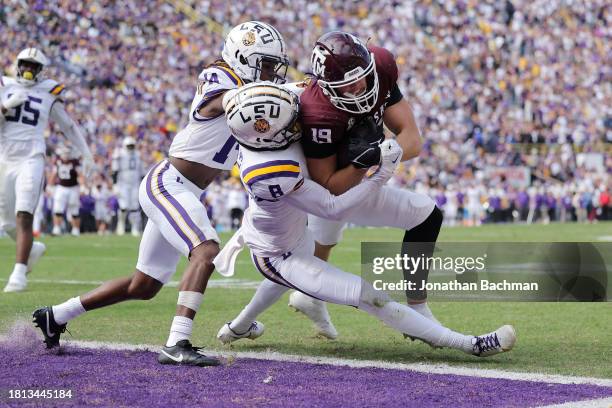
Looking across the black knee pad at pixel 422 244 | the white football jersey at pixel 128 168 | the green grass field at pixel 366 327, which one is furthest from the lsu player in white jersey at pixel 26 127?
the white football jersey at pixel 128 168

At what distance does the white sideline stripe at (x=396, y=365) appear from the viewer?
4211 mm

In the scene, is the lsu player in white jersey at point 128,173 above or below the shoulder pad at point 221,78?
below

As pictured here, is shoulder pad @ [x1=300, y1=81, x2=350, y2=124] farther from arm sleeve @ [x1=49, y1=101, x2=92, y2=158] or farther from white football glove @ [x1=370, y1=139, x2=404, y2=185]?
arm sleeve @ [x1=49, y1=101, x2=92, y2=158]

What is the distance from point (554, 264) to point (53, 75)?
53.9ft

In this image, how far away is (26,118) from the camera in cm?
845

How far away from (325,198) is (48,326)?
1.61 meters

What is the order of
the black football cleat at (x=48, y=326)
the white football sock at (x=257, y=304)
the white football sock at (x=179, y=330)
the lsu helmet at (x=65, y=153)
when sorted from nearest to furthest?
the white football sock at (x=179, y=330)
the black football cleat at (x=48, y=326)
the white football sock at (x=257, y=304)
the lsu helmet at (x=65, y=153)

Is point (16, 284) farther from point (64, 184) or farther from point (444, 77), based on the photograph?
point (444, 77)

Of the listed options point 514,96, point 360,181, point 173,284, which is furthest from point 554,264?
point 514,96

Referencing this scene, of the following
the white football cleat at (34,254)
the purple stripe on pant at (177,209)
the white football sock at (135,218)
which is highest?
the purple stripe on pant at (177,209)

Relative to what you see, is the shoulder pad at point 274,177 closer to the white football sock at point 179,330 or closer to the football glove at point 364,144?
the football glove at point 364,144

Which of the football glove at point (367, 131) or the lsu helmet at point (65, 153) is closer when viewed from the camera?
the football glove at point (367, 131)

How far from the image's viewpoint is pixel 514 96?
1220 inches

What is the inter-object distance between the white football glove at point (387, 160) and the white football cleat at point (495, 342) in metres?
0.90
